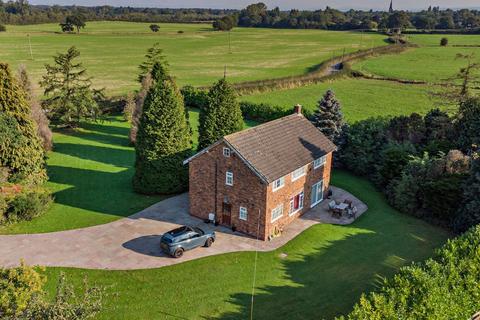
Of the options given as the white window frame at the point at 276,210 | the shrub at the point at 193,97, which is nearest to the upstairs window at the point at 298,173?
the white window frame at the point at 276,210

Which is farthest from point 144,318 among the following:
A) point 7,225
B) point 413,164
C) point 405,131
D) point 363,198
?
point 405,131

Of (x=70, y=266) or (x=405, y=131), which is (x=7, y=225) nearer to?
(x=70, y=266)

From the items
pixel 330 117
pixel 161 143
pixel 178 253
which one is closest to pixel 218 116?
pixel 161 143

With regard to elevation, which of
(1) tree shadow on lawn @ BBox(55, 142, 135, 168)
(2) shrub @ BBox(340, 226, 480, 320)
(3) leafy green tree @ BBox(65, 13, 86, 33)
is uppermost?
(3) leafy green tree @ BBox(65, 13, 86, 33)

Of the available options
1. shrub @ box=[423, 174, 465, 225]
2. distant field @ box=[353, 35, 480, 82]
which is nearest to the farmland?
shrub @ box=[423, 174, 465, 225]

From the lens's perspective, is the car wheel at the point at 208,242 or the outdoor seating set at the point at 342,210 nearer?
the car wheel at the point at 208,242

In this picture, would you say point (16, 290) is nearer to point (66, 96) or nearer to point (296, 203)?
point (296, 203)

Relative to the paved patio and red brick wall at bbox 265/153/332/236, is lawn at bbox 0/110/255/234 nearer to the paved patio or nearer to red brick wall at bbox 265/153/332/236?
the paved patio

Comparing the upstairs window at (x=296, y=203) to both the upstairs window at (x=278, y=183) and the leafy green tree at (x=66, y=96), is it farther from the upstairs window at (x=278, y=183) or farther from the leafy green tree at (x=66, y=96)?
the leafy green tree at (x=66, y=96)
